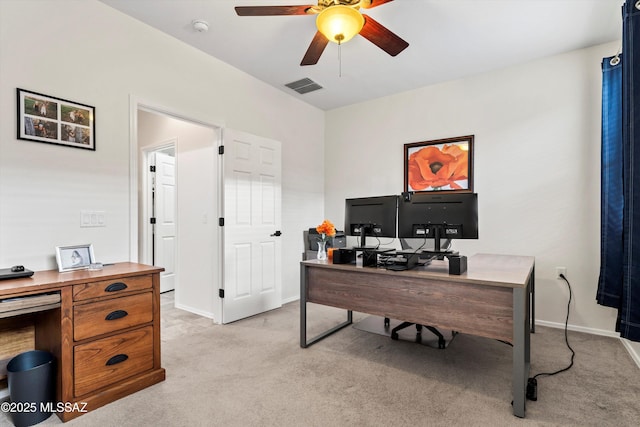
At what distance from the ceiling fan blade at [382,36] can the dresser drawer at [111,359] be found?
2.60 metres

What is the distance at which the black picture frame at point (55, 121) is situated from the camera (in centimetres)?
213

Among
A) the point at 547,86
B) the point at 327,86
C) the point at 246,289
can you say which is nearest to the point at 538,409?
the point at 246,289

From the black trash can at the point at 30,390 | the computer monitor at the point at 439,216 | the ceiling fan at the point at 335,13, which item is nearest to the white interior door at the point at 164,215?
the black trash can at the point at 30,390

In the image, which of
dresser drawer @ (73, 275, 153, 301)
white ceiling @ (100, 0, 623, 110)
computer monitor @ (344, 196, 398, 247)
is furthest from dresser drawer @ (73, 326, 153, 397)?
white ceiling @ (100, 0, 623, 110)

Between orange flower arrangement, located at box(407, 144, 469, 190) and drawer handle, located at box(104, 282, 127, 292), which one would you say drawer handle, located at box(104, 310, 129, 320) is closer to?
drawer handle, located at box(104, 282, 127, 292)

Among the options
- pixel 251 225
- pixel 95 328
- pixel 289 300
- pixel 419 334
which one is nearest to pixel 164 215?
pixel 251 225

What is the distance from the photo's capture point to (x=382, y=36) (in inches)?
90.9

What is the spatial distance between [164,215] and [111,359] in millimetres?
3008

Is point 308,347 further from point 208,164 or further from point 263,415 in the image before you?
point 208,164

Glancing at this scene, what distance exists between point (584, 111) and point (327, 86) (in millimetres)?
2829

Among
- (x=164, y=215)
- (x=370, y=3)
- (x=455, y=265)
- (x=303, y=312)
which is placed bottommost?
(x=303, y=312)

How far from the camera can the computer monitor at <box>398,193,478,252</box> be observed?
7.39ft

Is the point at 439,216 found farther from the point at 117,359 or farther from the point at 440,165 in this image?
the point at 117,359

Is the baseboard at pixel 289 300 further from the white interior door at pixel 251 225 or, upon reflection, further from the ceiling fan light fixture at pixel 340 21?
the ceiling fan light fixture at pixel 340 21
